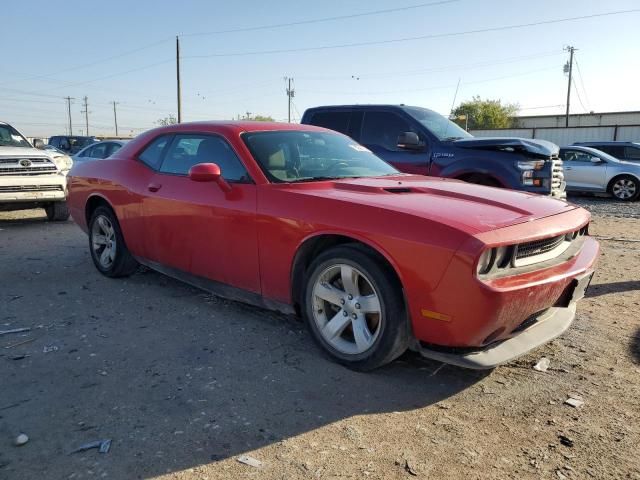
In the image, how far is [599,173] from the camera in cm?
1392

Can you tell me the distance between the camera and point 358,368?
325 centimetres

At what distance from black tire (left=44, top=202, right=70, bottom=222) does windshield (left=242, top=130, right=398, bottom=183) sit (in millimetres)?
6687

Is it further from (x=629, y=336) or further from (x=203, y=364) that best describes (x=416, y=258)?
(x=629, y=336)

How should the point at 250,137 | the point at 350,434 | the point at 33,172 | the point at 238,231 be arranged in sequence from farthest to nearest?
the point at 33,172, the point at 250,137, the point at 238,231, the point at 350,434

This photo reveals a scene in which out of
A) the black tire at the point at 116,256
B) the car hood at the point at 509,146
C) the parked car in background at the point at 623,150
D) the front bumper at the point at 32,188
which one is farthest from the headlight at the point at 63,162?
the parked car in background at the point at 623,150

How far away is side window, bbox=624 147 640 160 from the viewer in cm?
1495

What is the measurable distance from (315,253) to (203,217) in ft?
3.59

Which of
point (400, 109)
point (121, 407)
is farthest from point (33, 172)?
point (121, 407)

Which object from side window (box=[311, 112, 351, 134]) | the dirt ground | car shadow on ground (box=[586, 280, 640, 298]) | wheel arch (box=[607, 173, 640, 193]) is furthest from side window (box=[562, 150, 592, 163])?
the dirt ground

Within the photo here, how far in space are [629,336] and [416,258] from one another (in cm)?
A: 219

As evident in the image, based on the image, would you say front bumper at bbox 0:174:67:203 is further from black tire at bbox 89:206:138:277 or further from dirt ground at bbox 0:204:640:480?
dirt ground at bbox 0:204:640:480

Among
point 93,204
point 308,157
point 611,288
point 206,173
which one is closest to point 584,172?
point 611,288

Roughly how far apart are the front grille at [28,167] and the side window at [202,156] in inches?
211

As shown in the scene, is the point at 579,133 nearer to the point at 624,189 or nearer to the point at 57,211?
the point at 624,189
